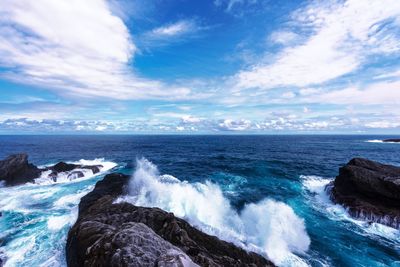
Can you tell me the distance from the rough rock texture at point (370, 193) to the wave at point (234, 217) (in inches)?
302

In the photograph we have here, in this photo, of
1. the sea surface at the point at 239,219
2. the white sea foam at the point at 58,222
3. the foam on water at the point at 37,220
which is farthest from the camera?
the white sea foam at the point at 58,222

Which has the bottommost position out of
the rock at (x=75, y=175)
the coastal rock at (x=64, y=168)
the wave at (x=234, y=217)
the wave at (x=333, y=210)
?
the wave at (x=333, y=210)

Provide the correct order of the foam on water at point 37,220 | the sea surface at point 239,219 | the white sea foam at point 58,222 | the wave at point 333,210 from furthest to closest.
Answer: the wave at point 333,210 → the white sea foam at point 58,222 → the sea surface at point 239,219 → the foam on water at point 37,220

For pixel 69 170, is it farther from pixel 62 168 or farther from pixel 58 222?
pixel 58 222

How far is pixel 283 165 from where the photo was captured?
47375 mm

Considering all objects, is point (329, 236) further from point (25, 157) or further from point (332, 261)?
point (25, 157)

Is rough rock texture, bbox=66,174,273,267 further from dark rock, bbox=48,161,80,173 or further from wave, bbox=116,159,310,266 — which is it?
dark rock, bbox=48,161,80,173

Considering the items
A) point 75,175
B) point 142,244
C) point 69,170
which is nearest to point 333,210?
point 142,244

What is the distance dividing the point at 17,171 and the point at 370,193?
168ft

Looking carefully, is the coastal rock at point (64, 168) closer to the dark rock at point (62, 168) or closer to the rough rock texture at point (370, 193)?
the dark rock at point (62, 168)

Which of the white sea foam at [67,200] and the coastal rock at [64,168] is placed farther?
the coastal rock at [64,168]

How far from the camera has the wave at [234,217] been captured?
54.1 ft

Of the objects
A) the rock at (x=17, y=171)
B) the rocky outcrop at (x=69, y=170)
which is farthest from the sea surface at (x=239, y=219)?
the rock at (x=17, y=171)

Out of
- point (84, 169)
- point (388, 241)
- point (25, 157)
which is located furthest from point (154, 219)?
point (25, 157)
